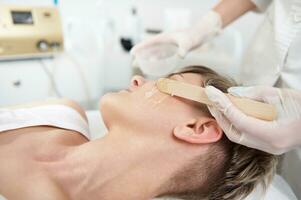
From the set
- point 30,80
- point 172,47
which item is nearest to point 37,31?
point 30,80

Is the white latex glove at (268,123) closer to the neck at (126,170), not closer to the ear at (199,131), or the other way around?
the ear at (199,131)

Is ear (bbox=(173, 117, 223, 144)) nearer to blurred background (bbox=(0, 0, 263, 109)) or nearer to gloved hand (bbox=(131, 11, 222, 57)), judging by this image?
gloved hand (bbox=(131, 11, 222, 57))

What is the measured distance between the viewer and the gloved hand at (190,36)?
4.17ft

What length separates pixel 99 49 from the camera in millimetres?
2160

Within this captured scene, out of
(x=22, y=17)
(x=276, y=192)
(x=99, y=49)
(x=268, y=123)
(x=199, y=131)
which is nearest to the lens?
(x=268, y=123)

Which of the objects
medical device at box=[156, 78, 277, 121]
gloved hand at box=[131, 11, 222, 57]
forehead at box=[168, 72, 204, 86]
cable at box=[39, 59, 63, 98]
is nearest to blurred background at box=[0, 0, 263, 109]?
cable at box=[39, 59, 63, 98]

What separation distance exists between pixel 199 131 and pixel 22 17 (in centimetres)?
125

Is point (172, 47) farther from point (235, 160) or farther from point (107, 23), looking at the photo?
point (107, 23)

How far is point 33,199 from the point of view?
84 cm

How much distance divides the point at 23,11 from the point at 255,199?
146cm

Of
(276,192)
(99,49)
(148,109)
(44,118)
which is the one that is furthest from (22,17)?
(276,192)

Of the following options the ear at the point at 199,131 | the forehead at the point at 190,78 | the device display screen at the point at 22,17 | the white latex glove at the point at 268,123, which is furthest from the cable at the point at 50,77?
the white latex glove at the point at 268,123

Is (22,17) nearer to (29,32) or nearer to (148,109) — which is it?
(29,32)

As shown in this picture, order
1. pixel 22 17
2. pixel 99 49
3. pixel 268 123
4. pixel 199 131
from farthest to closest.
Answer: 1. pixel 99 49
2. pixel 22 17
3. pixel 199 131
4. pixel 268 123
